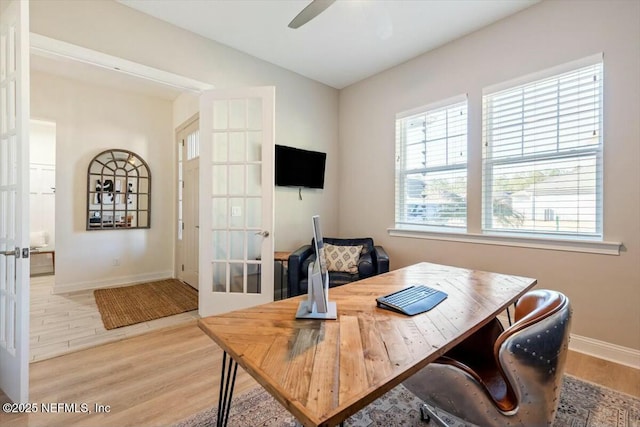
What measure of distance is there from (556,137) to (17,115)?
12.8ft

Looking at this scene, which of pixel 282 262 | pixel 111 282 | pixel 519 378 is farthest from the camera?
pixel 111 282

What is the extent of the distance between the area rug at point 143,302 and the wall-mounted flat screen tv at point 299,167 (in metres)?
1.90

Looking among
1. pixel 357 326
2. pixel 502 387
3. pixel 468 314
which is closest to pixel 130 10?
pixel 357 326

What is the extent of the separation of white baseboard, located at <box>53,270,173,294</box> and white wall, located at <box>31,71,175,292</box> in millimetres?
12

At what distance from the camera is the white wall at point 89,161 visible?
411 cm

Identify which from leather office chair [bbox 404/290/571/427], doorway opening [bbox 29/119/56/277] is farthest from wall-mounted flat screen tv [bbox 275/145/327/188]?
doorway opening [bbox 29/119/56/277]

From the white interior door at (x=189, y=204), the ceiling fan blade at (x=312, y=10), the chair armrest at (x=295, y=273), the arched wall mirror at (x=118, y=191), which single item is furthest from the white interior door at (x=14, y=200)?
the arched wall mirror at (x=118, y=191)

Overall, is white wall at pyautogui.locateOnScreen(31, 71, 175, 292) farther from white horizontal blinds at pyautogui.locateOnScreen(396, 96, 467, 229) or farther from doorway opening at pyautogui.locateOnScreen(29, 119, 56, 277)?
white horizontal blinds at pyautogui.locateOnScreen(396, 96, 467, 229)

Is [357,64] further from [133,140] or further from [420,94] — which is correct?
[133,140]

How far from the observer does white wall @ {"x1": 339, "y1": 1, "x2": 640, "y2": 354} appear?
219 cm

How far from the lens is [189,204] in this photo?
4.43 meters

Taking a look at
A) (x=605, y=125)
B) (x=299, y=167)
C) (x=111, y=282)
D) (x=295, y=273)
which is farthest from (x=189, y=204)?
(x=605, y=125)

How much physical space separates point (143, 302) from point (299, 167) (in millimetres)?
2558

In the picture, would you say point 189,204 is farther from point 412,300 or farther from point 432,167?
point 412,300
